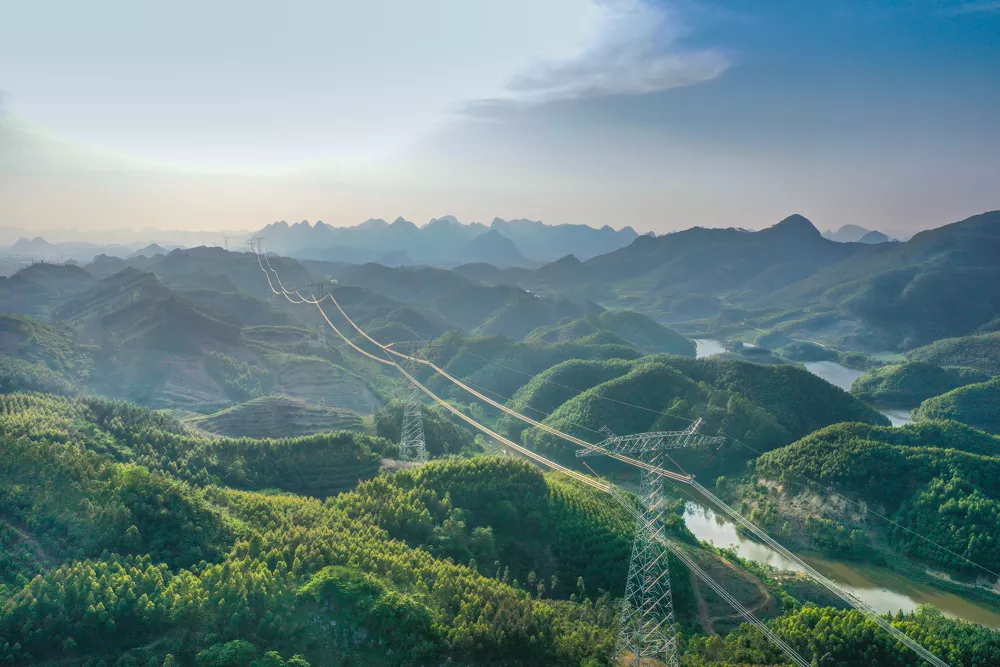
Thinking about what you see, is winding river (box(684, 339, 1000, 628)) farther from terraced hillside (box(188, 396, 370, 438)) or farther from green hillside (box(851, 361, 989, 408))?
green hillside (box(851, 361, 989, 408))

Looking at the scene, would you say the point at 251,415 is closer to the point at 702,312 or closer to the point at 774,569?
the point at 774,569

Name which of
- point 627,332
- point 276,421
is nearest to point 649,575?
point 276,421

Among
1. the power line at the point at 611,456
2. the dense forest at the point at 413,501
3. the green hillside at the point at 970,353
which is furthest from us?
the green hillside at the point at 970,353

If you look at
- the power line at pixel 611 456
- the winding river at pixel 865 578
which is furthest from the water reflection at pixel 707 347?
the winding river at pixel 865 578

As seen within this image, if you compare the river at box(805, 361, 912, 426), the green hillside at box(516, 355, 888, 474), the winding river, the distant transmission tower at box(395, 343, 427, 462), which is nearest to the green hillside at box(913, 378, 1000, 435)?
the green hillside at box(516, 355, 888, 474)

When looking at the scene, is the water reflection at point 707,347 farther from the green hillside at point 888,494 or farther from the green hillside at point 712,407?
the green hillside at point 888,494
